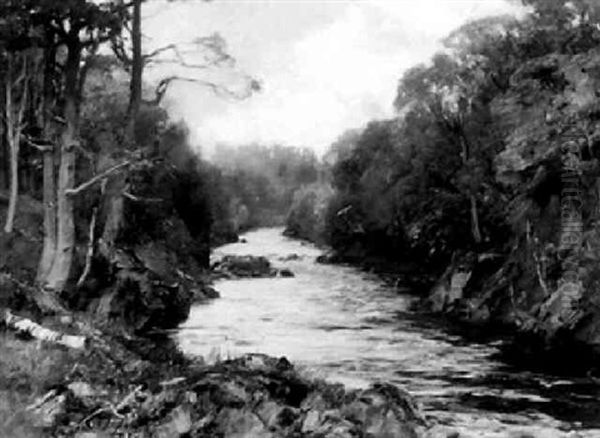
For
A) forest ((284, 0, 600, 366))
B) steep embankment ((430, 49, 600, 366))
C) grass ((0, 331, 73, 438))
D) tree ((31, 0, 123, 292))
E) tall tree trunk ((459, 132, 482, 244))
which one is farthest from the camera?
tall tree trunk ((459, 132, 482, 244))

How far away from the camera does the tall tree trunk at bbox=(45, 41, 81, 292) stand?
21.7 m

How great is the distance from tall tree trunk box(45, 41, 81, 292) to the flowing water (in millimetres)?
4572

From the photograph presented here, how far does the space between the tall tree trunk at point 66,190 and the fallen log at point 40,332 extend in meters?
5.70

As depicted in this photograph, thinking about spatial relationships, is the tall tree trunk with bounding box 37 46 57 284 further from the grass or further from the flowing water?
the grass

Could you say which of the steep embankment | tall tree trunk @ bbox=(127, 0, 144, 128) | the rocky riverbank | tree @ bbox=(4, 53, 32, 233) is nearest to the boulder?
the steep embankment

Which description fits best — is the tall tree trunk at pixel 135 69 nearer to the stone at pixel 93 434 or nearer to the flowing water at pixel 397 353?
the flowing water at pixel 397 353

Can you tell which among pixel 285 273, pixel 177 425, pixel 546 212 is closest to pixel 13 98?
pixel 177 425

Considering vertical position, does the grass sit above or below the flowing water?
above

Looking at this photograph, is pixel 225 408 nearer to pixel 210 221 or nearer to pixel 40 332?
pixel 40 332

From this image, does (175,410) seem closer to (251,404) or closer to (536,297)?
(251,404)

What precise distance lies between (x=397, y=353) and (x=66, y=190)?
17359 mm

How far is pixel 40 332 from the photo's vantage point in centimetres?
1574

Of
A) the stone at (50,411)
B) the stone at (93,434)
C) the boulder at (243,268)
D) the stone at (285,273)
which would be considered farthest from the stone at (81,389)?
the stone at (285,273)

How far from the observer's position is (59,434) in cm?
1239
